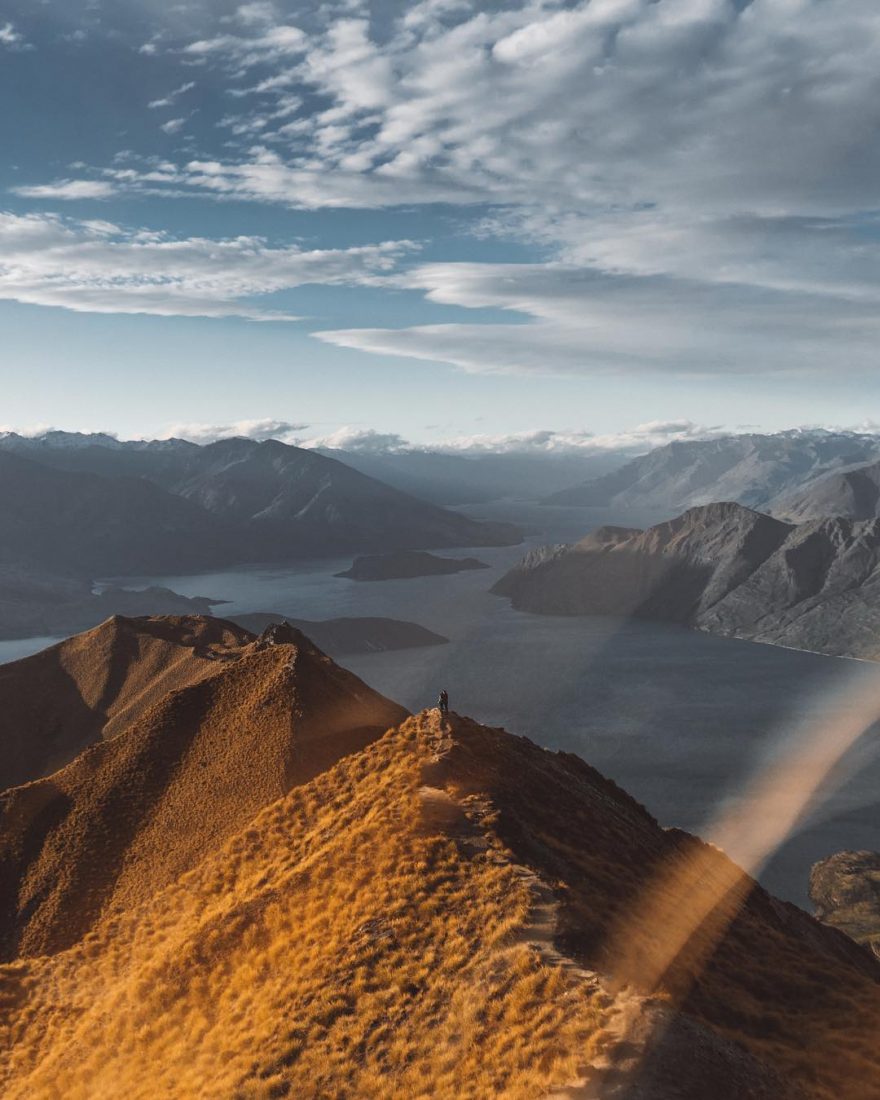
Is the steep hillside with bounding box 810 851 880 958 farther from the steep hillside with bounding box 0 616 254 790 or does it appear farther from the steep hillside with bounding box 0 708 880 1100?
the steep hillside with bounding box 0 616 254 790

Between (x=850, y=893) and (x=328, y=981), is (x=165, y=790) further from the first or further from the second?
(x=850, y=893)

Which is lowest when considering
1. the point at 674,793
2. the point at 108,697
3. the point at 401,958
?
the point at 674,793

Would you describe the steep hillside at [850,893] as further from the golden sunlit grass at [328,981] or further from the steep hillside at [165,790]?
the golden sunlit grass at [328,981]

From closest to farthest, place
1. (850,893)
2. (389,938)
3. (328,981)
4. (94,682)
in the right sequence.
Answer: (328,981)
(389,938)
(94,682)
(850,893)

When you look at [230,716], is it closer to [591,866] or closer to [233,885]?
[233,885]

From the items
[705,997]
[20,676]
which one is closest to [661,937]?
[705,997]

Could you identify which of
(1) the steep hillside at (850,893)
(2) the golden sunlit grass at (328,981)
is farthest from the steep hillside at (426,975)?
(1) the steep hillside at (850,893)

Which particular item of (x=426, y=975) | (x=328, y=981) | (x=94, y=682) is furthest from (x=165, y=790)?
(x=94, y=682)
